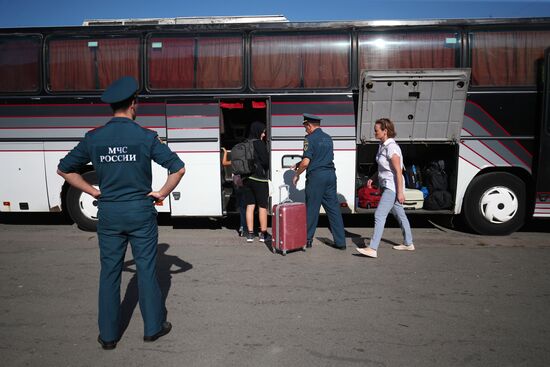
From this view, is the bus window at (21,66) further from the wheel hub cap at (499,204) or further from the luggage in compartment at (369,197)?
the wheel hub cap at (499,204)

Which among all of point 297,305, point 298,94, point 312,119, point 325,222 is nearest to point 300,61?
point 298,94

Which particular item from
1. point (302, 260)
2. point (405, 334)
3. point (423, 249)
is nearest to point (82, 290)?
point (302, 260)

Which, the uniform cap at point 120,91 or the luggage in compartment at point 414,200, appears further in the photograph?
the luggage in compartment at point 414,200

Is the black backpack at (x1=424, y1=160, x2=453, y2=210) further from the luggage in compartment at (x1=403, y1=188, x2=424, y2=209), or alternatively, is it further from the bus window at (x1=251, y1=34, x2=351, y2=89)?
the bus window at (x1=251, y1=34, x2=351, y2=89)

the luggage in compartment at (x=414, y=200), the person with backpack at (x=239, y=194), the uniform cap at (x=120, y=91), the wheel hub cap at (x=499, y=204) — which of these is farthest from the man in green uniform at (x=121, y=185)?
the wheel hub cap at (x=499, y=204)

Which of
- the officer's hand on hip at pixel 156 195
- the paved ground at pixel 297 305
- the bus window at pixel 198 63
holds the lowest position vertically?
the paved ground at pixel 297 305

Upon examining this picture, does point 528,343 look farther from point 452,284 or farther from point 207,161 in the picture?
point 207,161

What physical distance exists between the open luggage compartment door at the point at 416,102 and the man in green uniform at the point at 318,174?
1.28 meters

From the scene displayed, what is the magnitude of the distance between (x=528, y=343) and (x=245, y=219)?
169 inches

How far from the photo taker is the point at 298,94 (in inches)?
282

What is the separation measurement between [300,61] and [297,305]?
13.7ft

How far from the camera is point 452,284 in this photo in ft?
16.5

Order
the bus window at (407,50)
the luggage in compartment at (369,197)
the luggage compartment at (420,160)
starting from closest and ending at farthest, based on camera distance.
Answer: the bus window at (407,50) < the luggage compartment at (420,160) < the luggage in compartment at (369,197)

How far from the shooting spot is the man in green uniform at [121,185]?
3.30 meters
